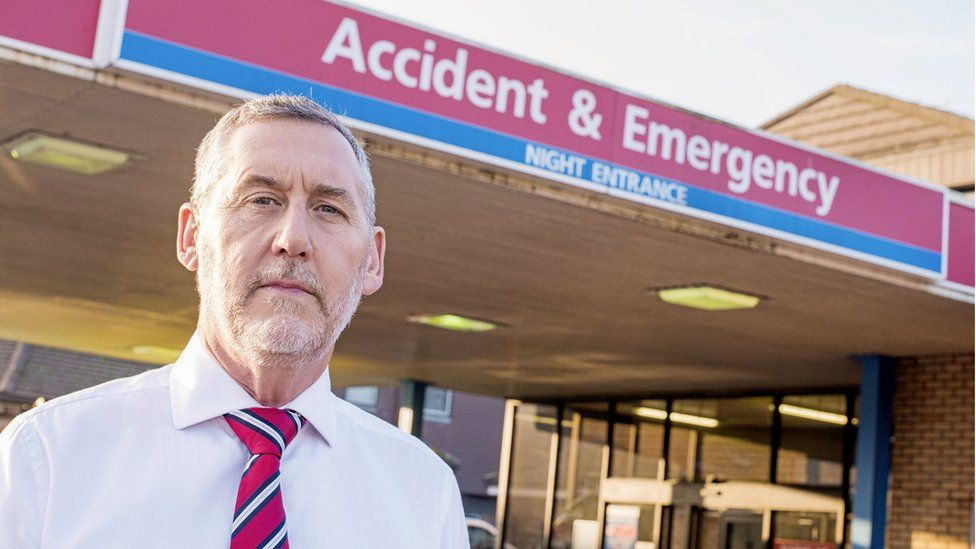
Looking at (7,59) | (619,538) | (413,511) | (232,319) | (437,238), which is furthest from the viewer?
(619,538)

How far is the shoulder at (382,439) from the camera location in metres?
1.99

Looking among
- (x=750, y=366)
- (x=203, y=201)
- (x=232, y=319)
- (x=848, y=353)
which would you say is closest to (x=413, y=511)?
(x=232, y=319)

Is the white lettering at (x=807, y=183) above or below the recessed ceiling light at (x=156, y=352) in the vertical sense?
above

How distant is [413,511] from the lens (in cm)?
198

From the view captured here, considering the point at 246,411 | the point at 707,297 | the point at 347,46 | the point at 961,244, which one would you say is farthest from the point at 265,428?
the point at 707,297

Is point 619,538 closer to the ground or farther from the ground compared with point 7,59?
closer to the ground

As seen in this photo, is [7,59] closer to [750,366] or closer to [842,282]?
[842,282]

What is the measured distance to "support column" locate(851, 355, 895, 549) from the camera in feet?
42.4

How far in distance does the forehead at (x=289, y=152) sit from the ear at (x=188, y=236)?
0.14 metres

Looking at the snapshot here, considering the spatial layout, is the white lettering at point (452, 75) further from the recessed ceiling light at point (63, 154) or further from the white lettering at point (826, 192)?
the white lettering at point (826, 192)

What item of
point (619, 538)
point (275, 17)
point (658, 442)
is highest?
point (275, 17)

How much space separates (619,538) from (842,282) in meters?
9.02

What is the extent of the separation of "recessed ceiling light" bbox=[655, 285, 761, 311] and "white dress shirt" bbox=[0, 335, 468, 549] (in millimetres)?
8881

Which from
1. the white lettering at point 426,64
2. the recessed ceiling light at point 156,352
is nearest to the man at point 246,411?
the white lettering at point 426,64
